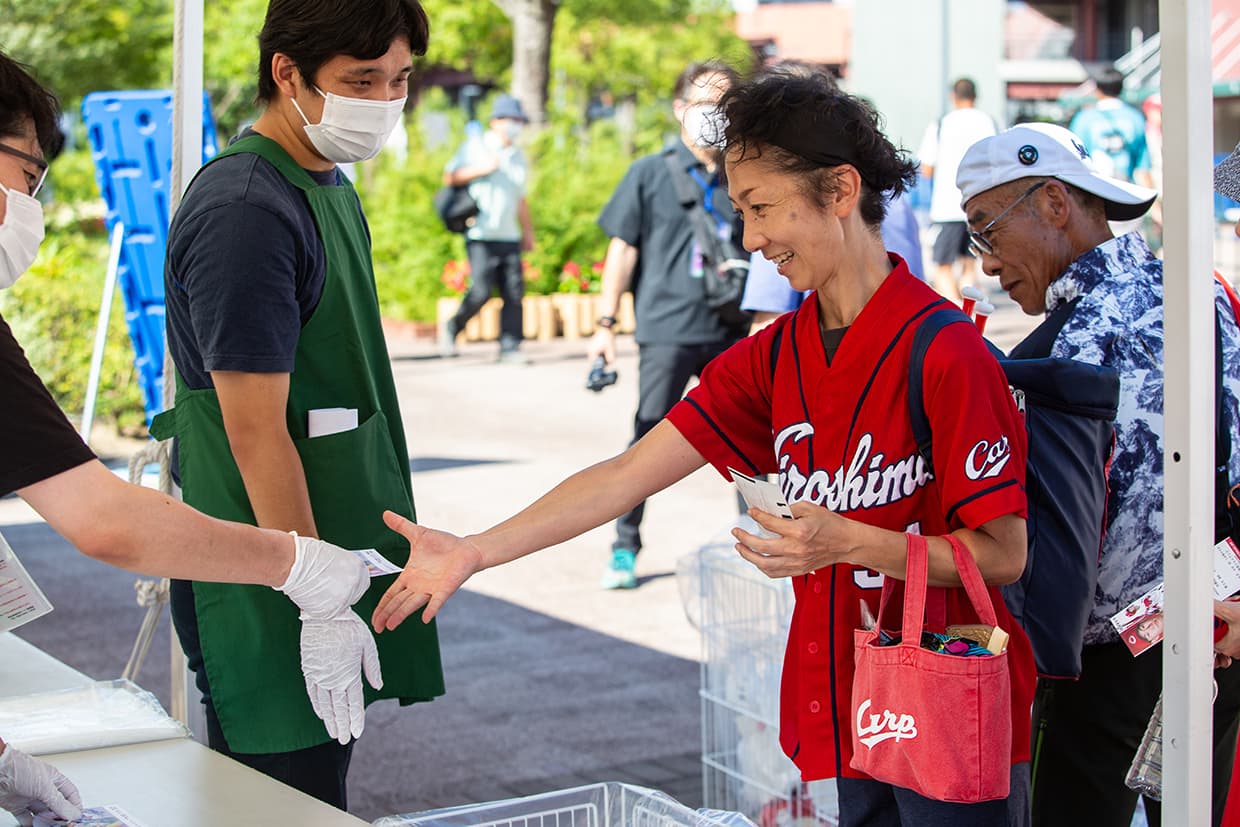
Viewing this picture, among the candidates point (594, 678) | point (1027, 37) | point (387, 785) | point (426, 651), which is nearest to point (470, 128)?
point (594, 678)

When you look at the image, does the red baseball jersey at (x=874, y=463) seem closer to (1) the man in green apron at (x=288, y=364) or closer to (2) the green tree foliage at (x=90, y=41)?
(1) the man in green apron at (x=288, y=364)

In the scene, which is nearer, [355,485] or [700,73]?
[355,485]

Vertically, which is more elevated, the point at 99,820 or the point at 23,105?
the point at 23,105

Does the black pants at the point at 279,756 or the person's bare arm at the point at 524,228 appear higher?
the person's bare arm at the point at 524,228

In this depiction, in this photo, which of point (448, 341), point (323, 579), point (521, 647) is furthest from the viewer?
point (448, 341)

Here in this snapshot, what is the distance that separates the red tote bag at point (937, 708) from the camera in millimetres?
1856

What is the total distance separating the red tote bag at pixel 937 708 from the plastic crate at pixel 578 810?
0.86 feet

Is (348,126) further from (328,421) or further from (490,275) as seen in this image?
(490,275)

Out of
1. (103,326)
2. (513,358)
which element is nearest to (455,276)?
(513,358)

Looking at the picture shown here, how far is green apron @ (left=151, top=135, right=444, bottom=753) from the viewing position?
7.88ft

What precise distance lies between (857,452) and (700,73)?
2.54 metres

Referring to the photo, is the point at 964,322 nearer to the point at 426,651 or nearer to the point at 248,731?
the point at 426,651

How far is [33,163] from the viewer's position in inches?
78.4

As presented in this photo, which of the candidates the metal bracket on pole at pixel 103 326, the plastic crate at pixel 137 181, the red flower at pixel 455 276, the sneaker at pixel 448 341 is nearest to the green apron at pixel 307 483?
the plastic crate at pixel 137 181
